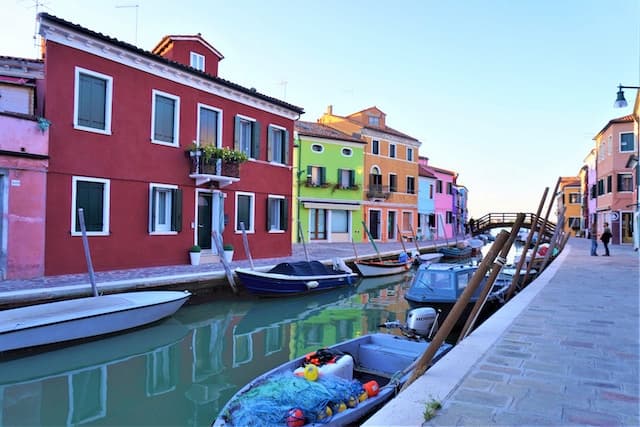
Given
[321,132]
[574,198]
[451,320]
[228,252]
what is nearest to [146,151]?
[228,252]

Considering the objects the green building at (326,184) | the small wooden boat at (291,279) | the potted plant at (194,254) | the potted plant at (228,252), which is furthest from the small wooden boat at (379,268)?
the green building at (326,184)

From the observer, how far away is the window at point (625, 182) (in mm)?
28625

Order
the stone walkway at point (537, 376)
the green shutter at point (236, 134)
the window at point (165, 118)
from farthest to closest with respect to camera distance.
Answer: the green shutter at point (236, 134), the window at point (165, 118), the stone walkway at point (537, 376)

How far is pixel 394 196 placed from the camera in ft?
104

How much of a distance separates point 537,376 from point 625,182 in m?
30.8

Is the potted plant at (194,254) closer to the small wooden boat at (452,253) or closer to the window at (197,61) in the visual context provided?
the window at (197,61)

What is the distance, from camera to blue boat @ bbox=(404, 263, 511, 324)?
30.7 ft

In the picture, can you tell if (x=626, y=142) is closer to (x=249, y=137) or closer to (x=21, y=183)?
(x=249, y=137)

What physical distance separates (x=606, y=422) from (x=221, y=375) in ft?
16.8

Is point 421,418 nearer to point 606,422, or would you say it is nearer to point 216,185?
point 606,422

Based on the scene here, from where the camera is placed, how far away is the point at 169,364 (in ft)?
23.4

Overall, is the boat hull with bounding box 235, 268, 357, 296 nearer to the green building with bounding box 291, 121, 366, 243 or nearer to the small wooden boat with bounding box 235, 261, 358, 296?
the small wooden boat with bounding box 235, 261, 358, 296

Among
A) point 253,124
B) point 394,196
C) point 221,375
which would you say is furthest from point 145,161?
point 394,196

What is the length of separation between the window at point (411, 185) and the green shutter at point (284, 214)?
16.9 meters
